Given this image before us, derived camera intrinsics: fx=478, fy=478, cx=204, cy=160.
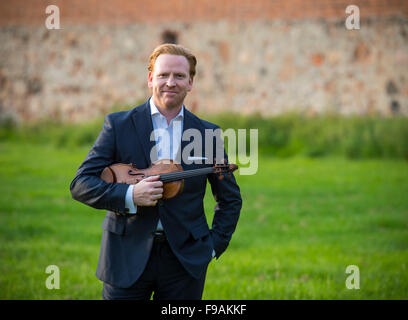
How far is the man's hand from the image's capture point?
2.57 m

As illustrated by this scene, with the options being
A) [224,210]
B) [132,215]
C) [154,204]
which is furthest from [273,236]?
[154,204]

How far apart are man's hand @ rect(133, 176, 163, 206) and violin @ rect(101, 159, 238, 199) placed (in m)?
0.05

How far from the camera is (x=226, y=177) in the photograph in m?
3.01

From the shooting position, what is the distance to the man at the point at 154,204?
2.67 meters

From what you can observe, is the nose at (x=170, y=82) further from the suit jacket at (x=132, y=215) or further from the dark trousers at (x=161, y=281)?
the dark trousers at (x=161, y=281)

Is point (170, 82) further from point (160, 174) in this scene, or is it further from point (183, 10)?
point (183, 10)

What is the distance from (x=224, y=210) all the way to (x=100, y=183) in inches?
33.5

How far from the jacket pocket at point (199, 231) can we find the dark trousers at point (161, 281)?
165mm

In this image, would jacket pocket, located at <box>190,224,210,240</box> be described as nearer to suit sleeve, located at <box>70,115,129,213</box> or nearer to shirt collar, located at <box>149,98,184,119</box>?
suit sleeve, located at <box>70,115,129,213</box>

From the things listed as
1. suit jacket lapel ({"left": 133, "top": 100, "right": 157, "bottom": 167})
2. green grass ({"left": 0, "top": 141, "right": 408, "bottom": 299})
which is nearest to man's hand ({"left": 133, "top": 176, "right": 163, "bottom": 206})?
suit jacket lapel ({"left": 133, "top": 100, "right": 157, "bottom": 167})

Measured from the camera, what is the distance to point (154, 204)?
2596 mm

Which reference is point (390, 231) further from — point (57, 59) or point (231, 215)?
point (57, 59)
